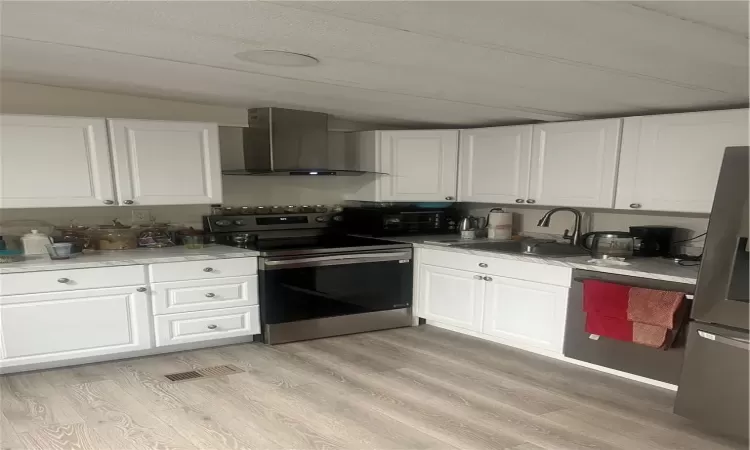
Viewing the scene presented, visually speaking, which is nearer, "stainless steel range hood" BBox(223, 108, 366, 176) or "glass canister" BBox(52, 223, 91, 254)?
"glass canister" BBox(52, 223, 91, 254)

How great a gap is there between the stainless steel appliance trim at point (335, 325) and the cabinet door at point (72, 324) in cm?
85

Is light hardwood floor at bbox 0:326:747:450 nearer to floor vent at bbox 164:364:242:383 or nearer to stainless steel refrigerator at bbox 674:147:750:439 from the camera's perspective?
floor vent at bbox 164:364:242:383

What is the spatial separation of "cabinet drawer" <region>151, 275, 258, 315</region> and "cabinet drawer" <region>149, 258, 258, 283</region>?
3 centimetres

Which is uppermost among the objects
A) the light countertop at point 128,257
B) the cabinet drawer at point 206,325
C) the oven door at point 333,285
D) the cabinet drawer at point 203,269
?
the light countertop at point 128,257

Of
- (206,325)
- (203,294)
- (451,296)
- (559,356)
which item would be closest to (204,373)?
(206,325)

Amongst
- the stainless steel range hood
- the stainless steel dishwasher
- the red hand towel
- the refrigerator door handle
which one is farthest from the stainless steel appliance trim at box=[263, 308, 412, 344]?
the refrigerator door handle

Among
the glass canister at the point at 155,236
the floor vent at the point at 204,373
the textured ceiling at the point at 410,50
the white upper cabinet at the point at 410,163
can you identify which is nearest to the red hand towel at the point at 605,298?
the textured ceiling at the point at 410,50

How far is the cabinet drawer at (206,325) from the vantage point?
335 centimetres

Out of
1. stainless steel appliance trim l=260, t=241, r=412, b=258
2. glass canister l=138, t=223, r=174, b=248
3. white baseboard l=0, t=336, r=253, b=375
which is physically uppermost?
glass canister l=138, t=223, r=174, b=248

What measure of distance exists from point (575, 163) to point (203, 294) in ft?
8.98

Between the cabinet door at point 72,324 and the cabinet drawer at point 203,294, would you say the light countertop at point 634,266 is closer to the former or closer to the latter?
the cabinet drawer at point 203,294

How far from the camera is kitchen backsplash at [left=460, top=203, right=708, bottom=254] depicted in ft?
10.9

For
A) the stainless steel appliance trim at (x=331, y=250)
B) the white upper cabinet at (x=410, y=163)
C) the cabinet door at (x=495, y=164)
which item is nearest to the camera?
the stainless steel appliance trim at (x=331, y=250)

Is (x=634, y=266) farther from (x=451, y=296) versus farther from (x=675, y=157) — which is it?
(x=451, y=296)
